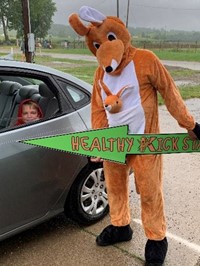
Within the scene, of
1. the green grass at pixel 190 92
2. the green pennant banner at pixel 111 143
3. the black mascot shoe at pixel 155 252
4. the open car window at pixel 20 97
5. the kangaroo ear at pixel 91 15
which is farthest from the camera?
the green grass at pixel 190 92

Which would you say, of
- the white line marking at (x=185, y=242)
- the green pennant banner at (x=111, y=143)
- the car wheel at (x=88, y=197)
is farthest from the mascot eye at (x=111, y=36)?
the white line marking at (x=185, y=242)

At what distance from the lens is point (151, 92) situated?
2.59 m

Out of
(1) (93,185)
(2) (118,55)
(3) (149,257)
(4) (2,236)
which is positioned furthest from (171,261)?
(2) (118,55)

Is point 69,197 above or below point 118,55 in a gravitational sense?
below

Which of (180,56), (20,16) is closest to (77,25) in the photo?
(180,56)

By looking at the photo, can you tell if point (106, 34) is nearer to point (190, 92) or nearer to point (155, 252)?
point (155, 252)

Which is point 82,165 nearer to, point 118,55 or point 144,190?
point 144,190

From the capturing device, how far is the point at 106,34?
8.18 feet

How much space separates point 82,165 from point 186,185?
1.58m

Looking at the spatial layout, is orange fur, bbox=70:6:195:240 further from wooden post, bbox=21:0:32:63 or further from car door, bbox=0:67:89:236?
wooden post, bbox=21:0:32:63

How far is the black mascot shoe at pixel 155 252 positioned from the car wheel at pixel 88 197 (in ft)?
2.27

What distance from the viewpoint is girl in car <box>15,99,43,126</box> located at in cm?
295

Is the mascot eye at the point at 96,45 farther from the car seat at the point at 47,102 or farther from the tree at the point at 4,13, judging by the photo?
the tree at the point at 4,13

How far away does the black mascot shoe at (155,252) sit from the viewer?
2848mm
